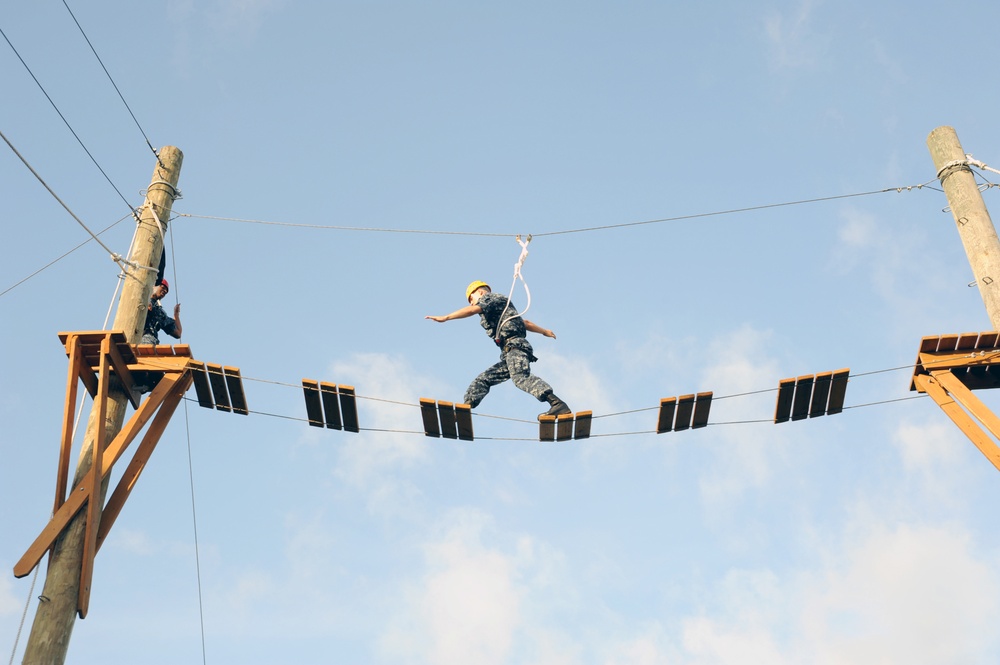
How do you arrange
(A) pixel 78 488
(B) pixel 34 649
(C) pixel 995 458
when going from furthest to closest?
(C) pixel 995 458, (A) pixel 78 488, (B) pixel 34 649

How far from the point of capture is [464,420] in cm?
947

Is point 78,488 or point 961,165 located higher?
point 961,165

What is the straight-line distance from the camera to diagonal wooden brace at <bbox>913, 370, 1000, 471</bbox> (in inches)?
342

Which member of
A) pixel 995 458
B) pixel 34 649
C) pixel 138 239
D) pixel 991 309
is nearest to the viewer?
pixel 34 649

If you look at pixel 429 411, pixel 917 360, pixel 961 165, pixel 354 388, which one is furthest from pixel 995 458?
pixel 354 388

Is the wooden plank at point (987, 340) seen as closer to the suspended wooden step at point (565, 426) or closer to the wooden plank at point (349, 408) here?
the suspended wooden step at point (565, 426)

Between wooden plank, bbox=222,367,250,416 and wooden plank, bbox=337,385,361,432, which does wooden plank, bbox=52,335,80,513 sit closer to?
wooden plank, bbox=222,367,250,416

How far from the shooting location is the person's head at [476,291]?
11008mm

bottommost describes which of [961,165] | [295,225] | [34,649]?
[34,649]

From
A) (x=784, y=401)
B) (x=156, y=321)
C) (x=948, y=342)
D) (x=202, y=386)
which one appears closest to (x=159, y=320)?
(x=156, y=321)

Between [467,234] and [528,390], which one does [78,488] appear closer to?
[528,390]

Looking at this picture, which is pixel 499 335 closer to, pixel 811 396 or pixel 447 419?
pixel 447 419

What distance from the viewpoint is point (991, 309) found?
923cm

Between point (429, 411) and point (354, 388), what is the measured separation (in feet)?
2.44
